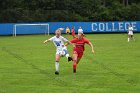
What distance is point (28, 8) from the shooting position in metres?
75.8

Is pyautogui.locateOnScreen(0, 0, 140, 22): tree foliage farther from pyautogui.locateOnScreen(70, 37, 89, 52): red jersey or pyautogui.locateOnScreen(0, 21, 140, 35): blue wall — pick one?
pyautogui.locateOnScreen(70, 37, 89, 52): red jersey

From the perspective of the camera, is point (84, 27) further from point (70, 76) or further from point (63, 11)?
point (70, 76)

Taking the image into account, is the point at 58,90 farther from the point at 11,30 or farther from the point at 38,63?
the point at 11,30

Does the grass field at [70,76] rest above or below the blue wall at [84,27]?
above

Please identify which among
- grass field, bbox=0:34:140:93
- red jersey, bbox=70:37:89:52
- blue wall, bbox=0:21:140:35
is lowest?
blue wall, bbox=0:21:140:35

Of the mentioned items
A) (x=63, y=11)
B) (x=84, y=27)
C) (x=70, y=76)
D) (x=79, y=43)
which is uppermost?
(x=79, y=43)

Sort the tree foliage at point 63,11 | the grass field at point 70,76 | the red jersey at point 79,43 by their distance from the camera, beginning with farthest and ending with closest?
1. the tree foliage at point 63,11
2. the red jersey at point 79,43
3. the grass field at point 70,76

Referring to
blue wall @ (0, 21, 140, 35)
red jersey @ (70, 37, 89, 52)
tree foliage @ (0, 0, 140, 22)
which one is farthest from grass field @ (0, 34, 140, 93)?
tree foliage @ (0, 0, 140, 22)

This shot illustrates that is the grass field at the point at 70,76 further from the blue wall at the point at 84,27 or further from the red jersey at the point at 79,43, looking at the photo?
the blue wall at the point at 84,27

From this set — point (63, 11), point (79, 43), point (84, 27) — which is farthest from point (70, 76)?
point (63, 11)

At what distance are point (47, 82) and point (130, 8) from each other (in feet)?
206

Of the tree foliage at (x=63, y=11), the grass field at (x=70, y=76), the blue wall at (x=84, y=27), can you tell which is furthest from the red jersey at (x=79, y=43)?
the tree foliage at (x=63, y=11)

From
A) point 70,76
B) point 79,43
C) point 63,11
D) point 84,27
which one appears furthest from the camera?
point 63,11

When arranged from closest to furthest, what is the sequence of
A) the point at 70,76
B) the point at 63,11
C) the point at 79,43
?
the point at 70,76
the point at 79,43
the point at 63,11
